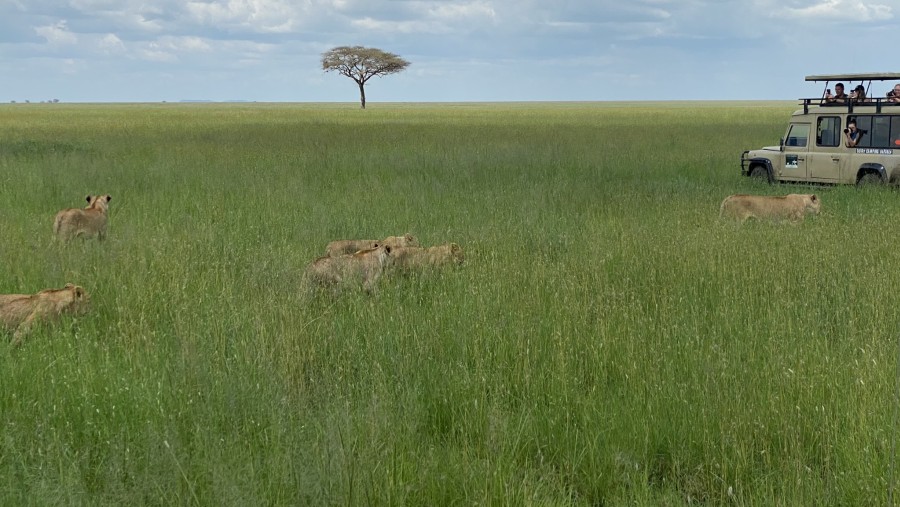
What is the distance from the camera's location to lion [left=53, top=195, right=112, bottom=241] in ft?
27.7

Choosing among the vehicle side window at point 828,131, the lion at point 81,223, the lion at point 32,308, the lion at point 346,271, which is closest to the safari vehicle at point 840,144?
the vehicle side window at point 828,131

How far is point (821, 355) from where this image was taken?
4809mm

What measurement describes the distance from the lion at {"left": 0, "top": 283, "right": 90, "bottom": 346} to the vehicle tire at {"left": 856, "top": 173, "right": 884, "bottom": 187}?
12281 millimetres

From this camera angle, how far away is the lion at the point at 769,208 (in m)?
10.1

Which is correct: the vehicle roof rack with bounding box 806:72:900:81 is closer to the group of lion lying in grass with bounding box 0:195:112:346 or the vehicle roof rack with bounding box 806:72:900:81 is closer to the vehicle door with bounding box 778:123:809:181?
the vehicle door with bounding box 778:123:809:181

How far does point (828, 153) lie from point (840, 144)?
0.24m

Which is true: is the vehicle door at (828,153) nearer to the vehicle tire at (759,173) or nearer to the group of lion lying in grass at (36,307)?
the vehicle tire at (759,173)

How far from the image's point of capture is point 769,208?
399 inches

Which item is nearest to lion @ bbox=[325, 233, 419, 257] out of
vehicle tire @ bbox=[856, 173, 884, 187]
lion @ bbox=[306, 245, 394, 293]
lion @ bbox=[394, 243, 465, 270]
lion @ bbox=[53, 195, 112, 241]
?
lion @ bbox=[394, 243, 465, 270]

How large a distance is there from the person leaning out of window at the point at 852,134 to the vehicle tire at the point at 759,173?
197cm

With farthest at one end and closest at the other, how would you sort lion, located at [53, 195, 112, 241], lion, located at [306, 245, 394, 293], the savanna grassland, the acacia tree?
1. the acacia tree
2. lion, located at [53, 195, 112, 241]
3. lion, located at [306, 245, 394, 293]
4. the savanna grassland

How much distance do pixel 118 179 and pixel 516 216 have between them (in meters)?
8.14

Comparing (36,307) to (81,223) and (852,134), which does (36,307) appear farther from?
(852,134)

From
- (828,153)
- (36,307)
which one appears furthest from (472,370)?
(828,153)
